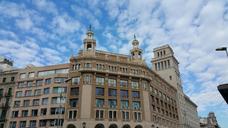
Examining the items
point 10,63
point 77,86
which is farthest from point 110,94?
point 10,63

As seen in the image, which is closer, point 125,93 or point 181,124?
point 125,93

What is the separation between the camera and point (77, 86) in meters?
67.4

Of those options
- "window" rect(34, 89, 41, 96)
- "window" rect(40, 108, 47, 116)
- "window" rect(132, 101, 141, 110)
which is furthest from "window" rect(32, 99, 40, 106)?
"window" rect(132, 101, 141, 110)

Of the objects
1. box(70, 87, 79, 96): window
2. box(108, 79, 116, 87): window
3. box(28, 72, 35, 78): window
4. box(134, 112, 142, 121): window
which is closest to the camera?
box(70, 87, 79, 96): window

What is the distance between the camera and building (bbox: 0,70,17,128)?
2874 inches

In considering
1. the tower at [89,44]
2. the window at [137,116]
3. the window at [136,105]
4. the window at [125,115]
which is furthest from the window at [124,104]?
the tower at [89,44]

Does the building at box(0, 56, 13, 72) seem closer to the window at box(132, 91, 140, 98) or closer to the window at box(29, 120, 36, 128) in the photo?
the window at box(29, 120, 36, 128)

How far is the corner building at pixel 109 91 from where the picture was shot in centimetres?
6431

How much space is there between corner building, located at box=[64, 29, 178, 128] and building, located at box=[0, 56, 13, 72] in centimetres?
3318

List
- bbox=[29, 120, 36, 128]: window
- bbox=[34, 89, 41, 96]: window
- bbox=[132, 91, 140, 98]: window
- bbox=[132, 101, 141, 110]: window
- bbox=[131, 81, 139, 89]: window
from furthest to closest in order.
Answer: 1. bbox=[131, 81, 139, 89]: window
2. bbox=[132, 91, 140, 98]: window
3. bbox=[34, 89, 41, 96]: window
4. bbox=[132, 101, 141, 110]: window
5. bbox=[29, 120, 36, 128]: window

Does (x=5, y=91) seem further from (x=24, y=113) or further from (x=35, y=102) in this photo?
(x=35, y=102)

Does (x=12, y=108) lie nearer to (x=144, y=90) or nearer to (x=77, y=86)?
(x=77, y=86)

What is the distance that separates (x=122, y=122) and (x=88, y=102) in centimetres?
1233

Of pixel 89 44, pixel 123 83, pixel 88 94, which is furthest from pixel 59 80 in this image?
pixel 123 83
